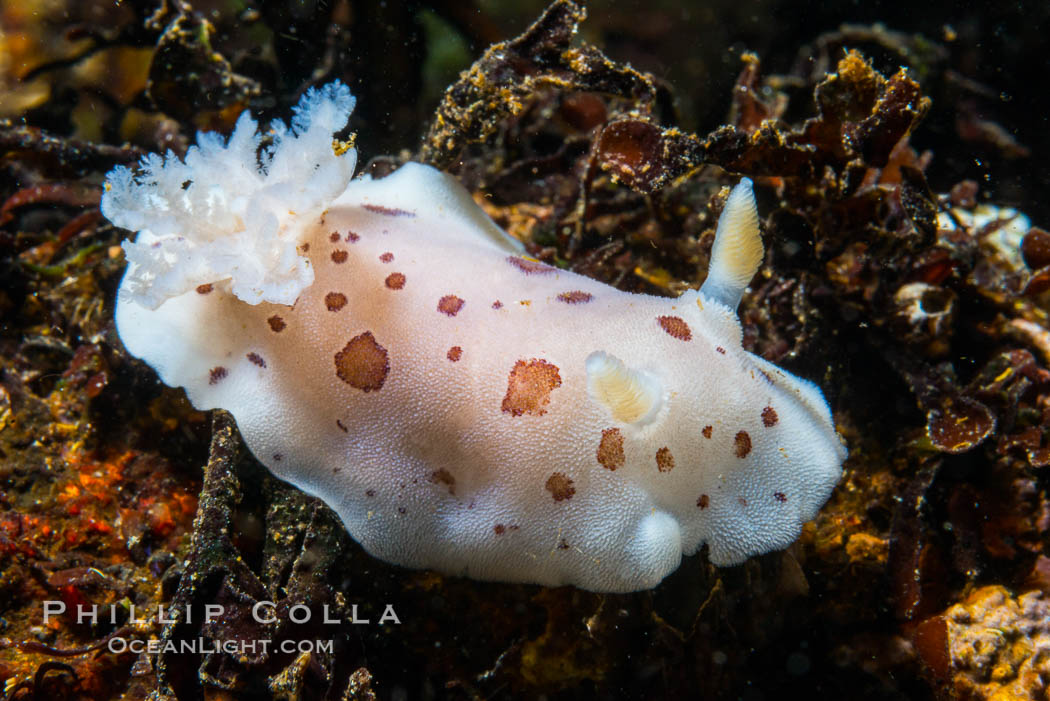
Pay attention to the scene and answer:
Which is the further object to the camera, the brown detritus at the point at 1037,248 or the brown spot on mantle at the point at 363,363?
the brown detritus at the point at 1037,248

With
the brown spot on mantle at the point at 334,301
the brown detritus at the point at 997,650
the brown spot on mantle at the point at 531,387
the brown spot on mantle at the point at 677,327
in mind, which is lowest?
the brown detritus at the point at 997,650

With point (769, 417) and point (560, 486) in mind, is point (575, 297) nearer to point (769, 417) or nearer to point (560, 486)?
point (560, 486)

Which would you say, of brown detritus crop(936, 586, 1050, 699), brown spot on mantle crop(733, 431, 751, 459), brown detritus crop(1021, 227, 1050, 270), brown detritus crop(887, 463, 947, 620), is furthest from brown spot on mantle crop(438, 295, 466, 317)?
brown detritus crop(1021, 227, 1050, 270)

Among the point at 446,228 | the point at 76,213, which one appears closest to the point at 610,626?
the point at 446,228

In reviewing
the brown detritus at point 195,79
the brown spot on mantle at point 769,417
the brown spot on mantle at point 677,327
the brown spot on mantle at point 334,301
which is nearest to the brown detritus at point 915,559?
the brown spot on mantle at point 769,417

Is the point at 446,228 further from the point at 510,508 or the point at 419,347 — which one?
the point at 510,508

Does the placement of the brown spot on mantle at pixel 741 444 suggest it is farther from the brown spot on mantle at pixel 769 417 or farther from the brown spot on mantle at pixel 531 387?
the brown spot on mantle at pixel 531 387

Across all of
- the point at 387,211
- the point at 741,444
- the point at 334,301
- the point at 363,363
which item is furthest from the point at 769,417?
the point at 387,211

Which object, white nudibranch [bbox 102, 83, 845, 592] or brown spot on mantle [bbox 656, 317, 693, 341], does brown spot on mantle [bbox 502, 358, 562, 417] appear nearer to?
white nudibranch [bbox 102, 83, 845, 592]
